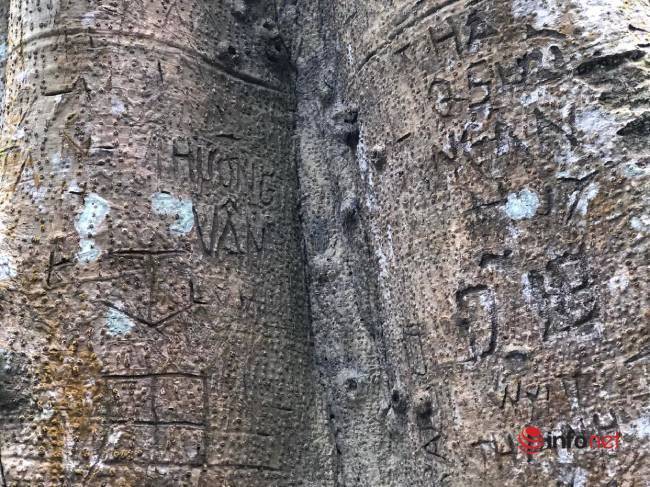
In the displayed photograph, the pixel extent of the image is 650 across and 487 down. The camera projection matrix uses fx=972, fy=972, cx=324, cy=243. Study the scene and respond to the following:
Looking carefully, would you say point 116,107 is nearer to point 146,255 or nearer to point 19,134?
point 19,134

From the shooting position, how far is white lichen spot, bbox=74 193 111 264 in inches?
80.7

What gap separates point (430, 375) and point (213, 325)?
18.9 inches

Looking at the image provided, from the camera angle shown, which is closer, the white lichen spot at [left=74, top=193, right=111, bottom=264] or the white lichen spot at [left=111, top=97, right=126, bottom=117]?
the white lichen spot at [left=74, top=193, right=111, bottom=264]

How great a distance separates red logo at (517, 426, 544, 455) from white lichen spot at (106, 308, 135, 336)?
817 millimetres

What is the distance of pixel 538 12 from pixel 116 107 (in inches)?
37.0

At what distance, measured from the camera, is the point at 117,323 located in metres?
2.01

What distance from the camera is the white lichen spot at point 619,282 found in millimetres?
1772

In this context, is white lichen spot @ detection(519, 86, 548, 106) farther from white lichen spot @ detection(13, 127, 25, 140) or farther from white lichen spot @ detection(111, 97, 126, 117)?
white lichen spot @ detection(13, 127, 25, 140)

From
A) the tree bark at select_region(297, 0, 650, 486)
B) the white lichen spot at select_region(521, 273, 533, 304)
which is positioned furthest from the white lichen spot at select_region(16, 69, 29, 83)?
the white lichen spot at select_region(521, 273, 533, 304)

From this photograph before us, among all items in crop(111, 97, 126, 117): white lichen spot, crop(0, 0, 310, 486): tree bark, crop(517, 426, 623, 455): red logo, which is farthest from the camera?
crop(111, 97, 126, 117): white lichen spot

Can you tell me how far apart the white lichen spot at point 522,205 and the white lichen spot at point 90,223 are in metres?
0.85

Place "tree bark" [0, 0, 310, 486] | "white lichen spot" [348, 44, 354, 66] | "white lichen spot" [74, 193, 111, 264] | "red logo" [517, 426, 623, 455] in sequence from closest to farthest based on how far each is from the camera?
"red logo" [517, 426, 623, 455] < "tree bark" [0, 0, 310, 486] < "white lichen spot" [74, 193, 111, 264] < "white lichen spot" [348, 44, 354, 66]

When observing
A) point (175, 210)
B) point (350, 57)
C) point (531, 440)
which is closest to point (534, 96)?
point (350, 57)

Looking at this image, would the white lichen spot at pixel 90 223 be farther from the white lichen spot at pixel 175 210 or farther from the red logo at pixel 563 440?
the red logo at pixel 563 440
